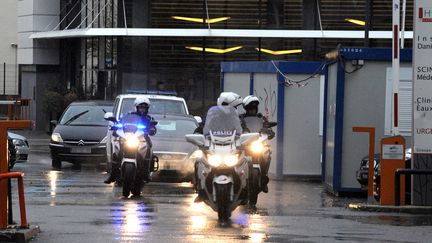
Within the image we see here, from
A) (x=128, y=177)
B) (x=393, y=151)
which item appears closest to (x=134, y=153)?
(x=128, y=177)

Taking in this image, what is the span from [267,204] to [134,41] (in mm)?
23483

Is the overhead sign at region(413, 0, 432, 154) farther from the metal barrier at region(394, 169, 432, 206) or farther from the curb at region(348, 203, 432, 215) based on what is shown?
the curb at region(348, 203, 432, 215)

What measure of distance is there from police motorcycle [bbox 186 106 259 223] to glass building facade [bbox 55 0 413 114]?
25.1 meters

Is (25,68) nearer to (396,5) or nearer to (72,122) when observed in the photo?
(72,122)

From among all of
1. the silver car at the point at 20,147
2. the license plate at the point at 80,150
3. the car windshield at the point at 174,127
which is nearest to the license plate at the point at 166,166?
the car windshield at the point at 174,127

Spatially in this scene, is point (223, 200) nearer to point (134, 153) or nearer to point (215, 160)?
point (215, 160)

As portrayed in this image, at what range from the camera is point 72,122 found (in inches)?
990

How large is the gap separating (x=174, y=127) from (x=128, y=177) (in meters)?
4.02

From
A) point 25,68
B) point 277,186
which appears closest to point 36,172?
point 277,186

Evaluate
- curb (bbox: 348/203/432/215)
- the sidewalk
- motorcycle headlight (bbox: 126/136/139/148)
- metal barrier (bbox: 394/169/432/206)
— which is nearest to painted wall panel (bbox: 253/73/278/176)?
motorcycle headlight (bbox: 126/136/139/148)

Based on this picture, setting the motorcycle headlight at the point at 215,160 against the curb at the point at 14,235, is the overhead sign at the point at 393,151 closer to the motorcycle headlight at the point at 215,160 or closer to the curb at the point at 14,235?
the motorcycle headlight at the point at 215,160

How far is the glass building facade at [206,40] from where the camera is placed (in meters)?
38.4

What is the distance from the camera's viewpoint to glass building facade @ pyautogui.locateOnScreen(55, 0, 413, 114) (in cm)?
3844

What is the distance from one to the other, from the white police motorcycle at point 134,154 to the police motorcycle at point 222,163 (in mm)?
3147
